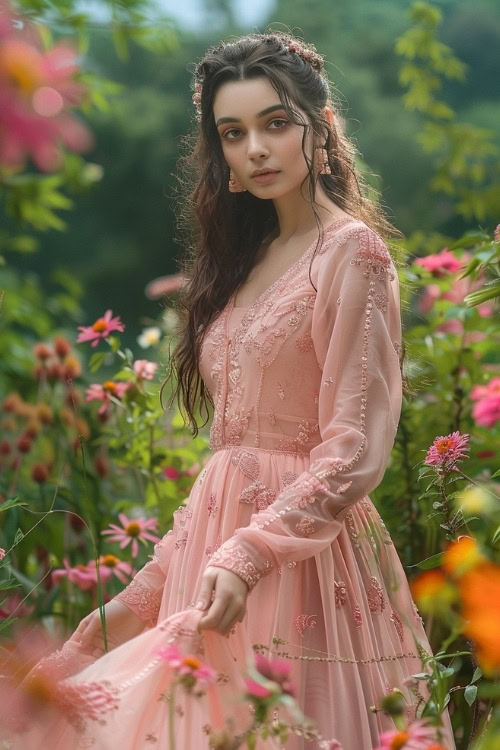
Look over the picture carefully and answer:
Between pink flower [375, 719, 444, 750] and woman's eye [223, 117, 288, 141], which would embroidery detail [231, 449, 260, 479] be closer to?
woman's eye [223, 117, 288, 141]

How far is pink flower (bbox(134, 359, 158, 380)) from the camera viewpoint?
2.18 meters

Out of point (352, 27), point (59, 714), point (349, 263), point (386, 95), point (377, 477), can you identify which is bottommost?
point (59, 714)

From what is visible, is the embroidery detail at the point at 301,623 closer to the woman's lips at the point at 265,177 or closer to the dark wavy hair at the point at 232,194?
the dark wavy hair at the point at 232,194

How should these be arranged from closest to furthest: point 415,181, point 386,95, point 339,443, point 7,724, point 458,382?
1. point 7,724
2. point 339,443
3. point 458,382
4. point 415,181
5. point 386,95

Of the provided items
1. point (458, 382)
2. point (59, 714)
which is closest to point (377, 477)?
point (59, 714)

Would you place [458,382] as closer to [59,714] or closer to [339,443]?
[339,443]

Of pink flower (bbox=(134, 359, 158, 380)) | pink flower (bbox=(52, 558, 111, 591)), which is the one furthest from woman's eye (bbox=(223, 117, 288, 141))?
pink flower (bbox=(52, 558, 111, 591))

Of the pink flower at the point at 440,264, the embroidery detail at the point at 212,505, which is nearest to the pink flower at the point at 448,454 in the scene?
the embroidery detail at the point at 212,505

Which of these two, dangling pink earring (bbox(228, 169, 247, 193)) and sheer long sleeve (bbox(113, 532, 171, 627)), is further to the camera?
dangling pink earring (bbox(228, 169, 247, 193))

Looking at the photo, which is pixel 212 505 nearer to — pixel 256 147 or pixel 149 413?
pixel 256 147

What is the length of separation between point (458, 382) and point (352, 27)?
17.7 feet

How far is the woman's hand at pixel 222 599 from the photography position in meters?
1.07

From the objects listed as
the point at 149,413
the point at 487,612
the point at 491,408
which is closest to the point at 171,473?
the point at 149,413

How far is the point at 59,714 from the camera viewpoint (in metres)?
0.92
